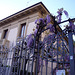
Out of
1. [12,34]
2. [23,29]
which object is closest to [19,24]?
[23,29]

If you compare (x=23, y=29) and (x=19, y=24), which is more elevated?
(x=19, y=24)

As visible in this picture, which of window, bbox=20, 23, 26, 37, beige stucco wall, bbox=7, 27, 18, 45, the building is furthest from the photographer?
beige stucco wall, bbox=7, 27, 18, 45

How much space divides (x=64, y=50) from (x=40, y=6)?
7.76m

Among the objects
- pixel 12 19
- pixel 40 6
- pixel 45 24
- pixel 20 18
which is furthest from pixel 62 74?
pixel 12 19

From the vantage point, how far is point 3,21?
43.4 feet

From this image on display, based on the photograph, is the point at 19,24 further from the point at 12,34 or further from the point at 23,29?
the point at 12,34

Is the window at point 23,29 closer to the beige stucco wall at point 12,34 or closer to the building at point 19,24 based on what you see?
the building at point 19,24

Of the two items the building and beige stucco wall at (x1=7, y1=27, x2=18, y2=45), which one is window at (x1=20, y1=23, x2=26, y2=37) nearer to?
the building

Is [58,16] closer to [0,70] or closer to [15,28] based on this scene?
[0,70]

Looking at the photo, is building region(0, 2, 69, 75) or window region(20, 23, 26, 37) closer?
building region(0, 2, 69, 75)

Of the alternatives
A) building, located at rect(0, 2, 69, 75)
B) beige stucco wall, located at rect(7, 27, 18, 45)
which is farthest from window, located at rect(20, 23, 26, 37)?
beige stucco wall, located at rect(7, 27, 18, 45)

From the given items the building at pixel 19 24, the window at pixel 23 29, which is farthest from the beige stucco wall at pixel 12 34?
the window at pixel 23 29

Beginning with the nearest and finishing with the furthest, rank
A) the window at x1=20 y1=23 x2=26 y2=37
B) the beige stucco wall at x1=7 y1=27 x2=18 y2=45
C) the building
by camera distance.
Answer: the building, the window at x1=20 y1=23 x2=26 y2=37, the beige stucco wall at x1=7 y1=27 x2=18 y2=45

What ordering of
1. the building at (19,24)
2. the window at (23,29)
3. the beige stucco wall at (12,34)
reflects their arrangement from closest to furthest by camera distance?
the building at (19,24), the window at (23,29), the beige stucco wall at (12,34)
